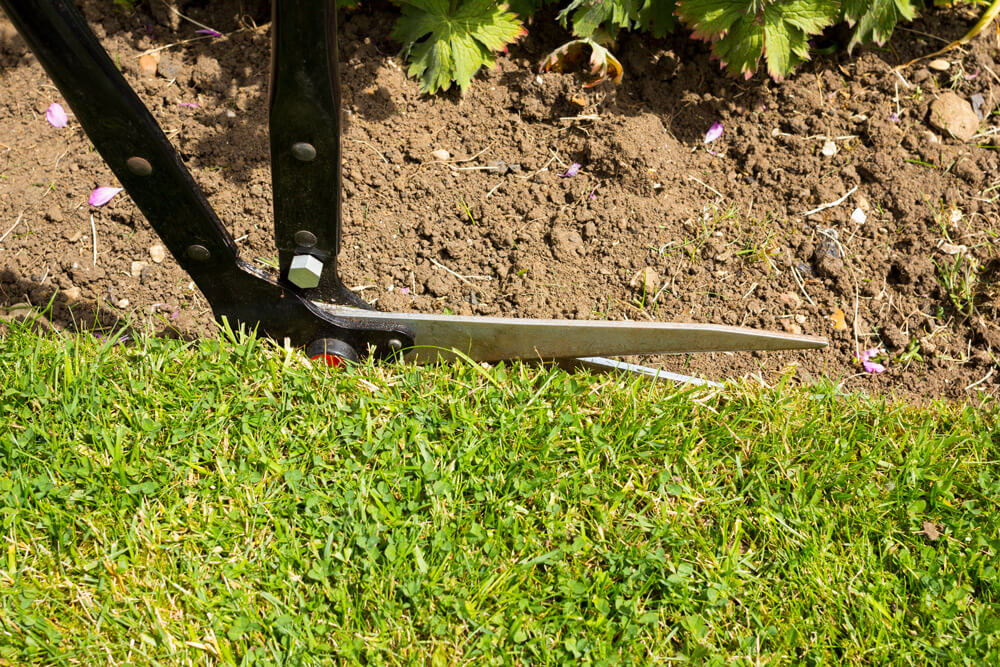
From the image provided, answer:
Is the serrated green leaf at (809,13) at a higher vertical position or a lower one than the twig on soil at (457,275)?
higher

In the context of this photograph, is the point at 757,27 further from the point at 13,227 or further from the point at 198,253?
the point at 13,227

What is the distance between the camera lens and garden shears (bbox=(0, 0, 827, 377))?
132 cm

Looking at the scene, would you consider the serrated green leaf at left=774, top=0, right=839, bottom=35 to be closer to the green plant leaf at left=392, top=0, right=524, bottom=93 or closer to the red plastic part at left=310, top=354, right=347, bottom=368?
the green plant leaf at left=392, top=0, right=524, bottom=93

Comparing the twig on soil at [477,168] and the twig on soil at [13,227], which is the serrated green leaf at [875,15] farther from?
the twig on soil at [13,227]

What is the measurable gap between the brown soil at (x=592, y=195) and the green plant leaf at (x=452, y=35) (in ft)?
0.47

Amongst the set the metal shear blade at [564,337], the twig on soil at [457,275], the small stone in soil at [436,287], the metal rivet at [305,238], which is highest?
the metal rivet at [305,238]

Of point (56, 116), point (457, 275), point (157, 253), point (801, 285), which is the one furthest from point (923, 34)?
point (56, 116)

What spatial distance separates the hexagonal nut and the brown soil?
1.70 ft

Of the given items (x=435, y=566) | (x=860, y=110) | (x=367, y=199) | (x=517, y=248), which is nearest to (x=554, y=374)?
(x=517, y=248)

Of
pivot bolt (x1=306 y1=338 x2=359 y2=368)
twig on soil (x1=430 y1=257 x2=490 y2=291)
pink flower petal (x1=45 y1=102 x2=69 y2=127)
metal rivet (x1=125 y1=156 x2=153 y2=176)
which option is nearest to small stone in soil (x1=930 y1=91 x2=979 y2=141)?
twig on soil (x1=430 y1=257 x2=490 y2=291)

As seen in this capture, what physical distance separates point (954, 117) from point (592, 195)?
4.17 feet

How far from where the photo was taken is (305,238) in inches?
65.6

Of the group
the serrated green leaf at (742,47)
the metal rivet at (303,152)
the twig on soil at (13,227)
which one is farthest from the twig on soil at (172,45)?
the serrated green leaf at (742,47)

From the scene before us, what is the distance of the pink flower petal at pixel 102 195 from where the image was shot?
7.59ft
